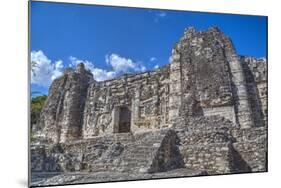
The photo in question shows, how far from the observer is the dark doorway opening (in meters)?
7.30

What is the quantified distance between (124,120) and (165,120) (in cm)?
65

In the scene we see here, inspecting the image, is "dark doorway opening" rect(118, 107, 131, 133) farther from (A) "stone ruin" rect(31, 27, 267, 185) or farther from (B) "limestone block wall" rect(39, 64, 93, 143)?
(B) "limestone block wall" rect(39, 64, 93, 143)

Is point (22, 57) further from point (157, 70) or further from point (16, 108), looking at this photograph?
point (157, 70)

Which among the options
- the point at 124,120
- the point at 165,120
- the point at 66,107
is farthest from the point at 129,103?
the point at 66,107

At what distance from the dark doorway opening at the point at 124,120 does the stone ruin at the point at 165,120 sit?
15mm

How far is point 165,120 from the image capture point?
748 centimetres

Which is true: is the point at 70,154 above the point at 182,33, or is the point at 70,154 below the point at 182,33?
below

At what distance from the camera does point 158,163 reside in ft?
23.3

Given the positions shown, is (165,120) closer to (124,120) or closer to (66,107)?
(124,120)

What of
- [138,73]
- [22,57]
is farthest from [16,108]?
[138,73]

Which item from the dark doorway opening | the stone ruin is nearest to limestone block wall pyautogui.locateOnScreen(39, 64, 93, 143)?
the stone ruin

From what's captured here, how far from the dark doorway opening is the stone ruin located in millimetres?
15

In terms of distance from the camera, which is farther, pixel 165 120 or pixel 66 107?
pixel 165 120
